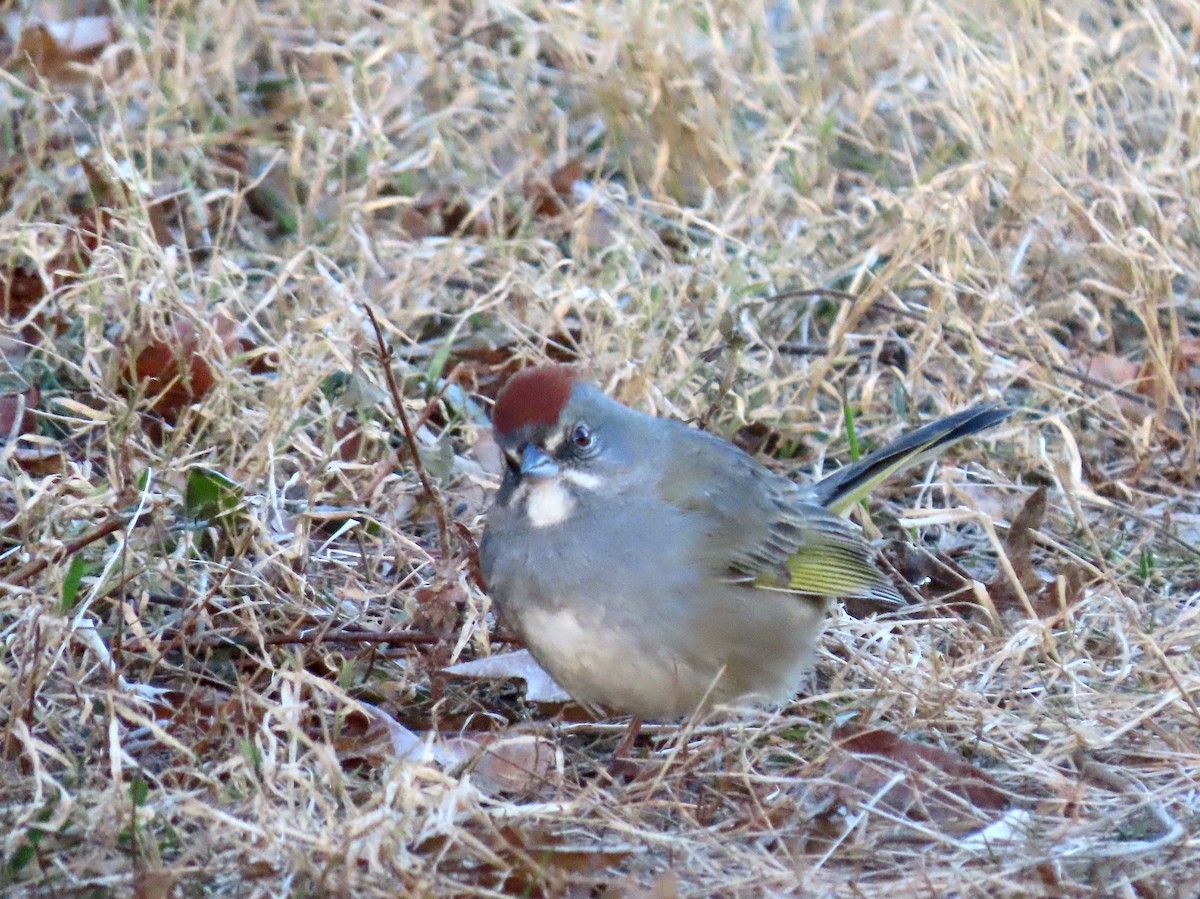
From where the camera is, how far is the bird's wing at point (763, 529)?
4551 mm

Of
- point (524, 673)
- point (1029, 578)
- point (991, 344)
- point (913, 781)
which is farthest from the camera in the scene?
point (991, 344)

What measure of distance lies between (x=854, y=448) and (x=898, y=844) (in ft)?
6.63

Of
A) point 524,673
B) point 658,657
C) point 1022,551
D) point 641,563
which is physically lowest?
point 524,673

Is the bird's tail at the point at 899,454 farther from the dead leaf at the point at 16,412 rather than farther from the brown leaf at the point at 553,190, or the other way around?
the dead leaf at the point at 16,412

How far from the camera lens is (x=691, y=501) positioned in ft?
15.0

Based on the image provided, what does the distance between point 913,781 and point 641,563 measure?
0.87m

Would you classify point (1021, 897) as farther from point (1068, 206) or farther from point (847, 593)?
point (1068, 206)

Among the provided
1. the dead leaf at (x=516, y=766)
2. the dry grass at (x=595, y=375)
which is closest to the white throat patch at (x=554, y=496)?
the dry grass at (x=595, y=375)

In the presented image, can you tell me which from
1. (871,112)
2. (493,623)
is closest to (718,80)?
(871,112)

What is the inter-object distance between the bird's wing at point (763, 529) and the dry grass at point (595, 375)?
22 cm

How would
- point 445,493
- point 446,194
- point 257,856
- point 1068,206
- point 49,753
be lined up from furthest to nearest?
point 446,194
point 1068,206
point 445,493
point 49,753
point 257,856

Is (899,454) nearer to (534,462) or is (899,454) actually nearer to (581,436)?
(581,436)

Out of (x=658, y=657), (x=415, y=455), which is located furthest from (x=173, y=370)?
(x=658, y=657)

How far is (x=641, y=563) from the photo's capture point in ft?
14.1
